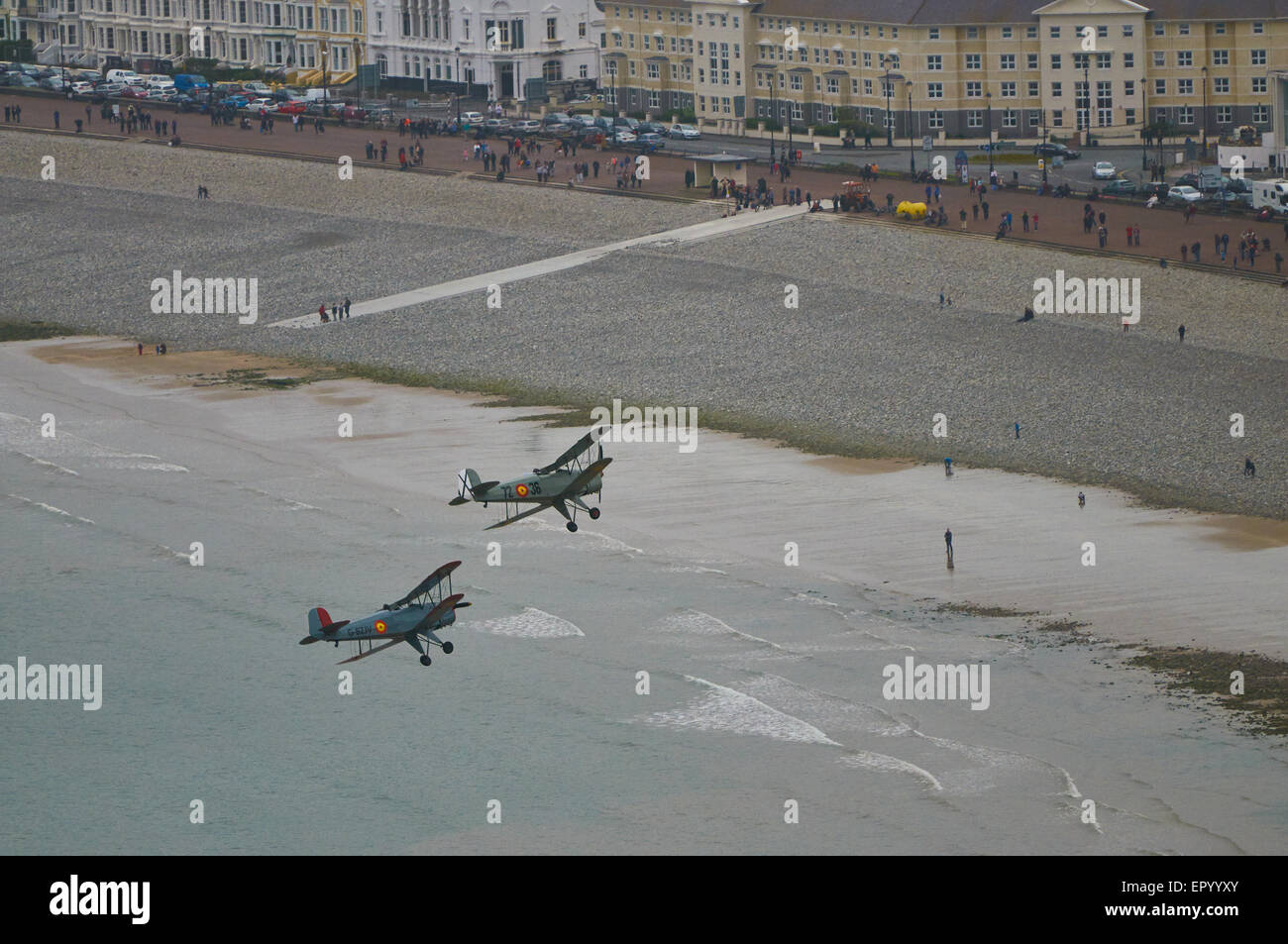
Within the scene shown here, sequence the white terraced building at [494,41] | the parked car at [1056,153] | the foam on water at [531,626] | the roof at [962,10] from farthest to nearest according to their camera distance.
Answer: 1. the white terraced building at [494,41]
2. the roof at [962,10]
3. the parked car at [1056,153]
4. the foam on water at [531,626]

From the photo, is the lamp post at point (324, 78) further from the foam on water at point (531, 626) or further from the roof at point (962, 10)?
the foam on water at point (531, 626)

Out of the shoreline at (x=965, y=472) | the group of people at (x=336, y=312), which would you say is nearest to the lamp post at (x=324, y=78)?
the group of people at (x=336, y=312)

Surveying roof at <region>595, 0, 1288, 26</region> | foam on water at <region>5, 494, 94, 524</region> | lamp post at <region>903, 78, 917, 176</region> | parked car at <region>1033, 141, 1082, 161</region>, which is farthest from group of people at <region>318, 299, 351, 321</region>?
roof at <region>595, 0, 1288, 26</region>

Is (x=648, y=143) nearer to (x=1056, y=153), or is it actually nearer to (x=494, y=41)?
(x=494, y=41)

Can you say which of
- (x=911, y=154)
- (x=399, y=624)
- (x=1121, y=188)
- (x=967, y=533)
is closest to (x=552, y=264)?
(x=911, y=154)

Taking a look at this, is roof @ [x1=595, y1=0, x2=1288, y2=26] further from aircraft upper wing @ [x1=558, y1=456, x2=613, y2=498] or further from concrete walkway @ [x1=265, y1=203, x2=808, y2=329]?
aircraft upper wing @ [x1=558, y1=456, x2=613, y2=498]
